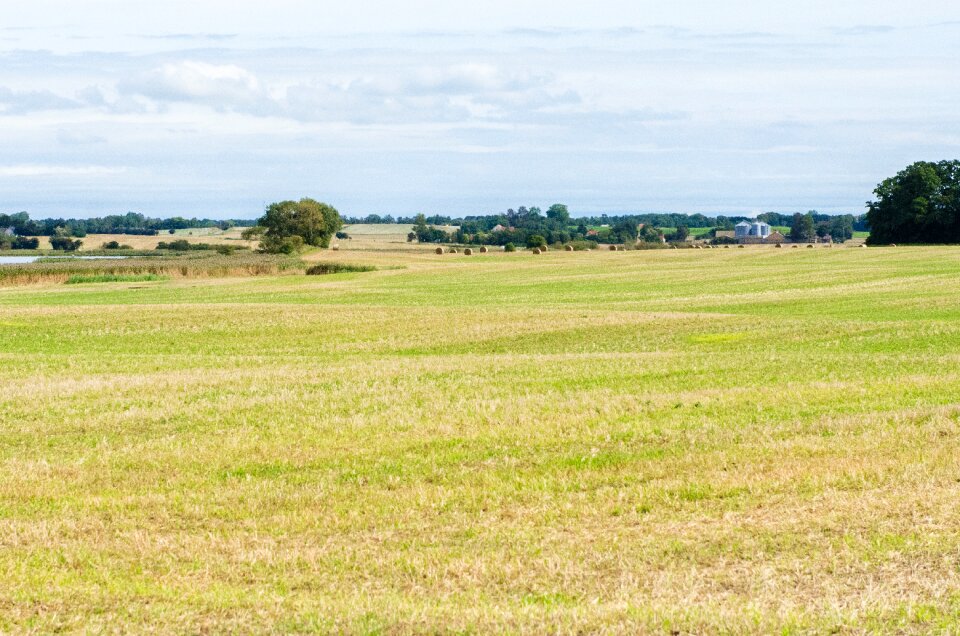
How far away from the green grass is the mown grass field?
58.3 m

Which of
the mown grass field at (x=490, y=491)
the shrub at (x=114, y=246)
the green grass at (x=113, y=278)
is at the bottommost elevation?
the green grass at (x=113, y=278)

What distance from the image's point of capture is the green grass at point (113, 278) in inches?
3410

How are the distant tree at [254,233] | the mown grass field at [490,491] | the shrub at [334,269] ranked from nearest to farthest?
the mown grass field at [490,491] < the shrub at [334,269] < the distant tree at [254,233]

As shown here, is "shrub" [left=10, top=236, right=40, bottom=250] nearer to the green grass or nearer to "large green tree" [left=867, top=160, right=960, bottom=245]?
the green grass

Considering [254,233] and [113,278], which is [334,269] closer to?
[113,278]

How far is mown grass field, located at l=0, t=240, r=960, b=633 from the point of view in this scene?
8633 millimetres

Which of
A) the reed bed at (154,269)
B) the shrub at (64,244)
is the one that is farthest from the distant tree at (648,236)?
the reed bed at (154,269)

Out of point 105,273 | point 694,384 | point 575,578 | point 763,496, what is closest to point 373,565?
point 575,578

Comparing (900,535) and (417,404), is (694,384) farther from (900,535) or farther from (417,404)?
(900,535)

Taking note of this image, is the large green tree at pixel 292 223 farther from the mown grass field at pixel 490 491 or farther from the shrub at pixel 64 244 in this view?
the mown grass field at pixel 490 491

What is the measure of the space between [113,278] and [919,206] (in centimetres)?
8459

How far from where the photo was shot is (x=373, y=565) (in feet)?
32.7

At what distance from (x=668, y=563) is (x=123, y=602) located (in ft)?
14.3

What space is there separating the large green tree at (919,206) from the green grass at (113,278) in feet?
265
